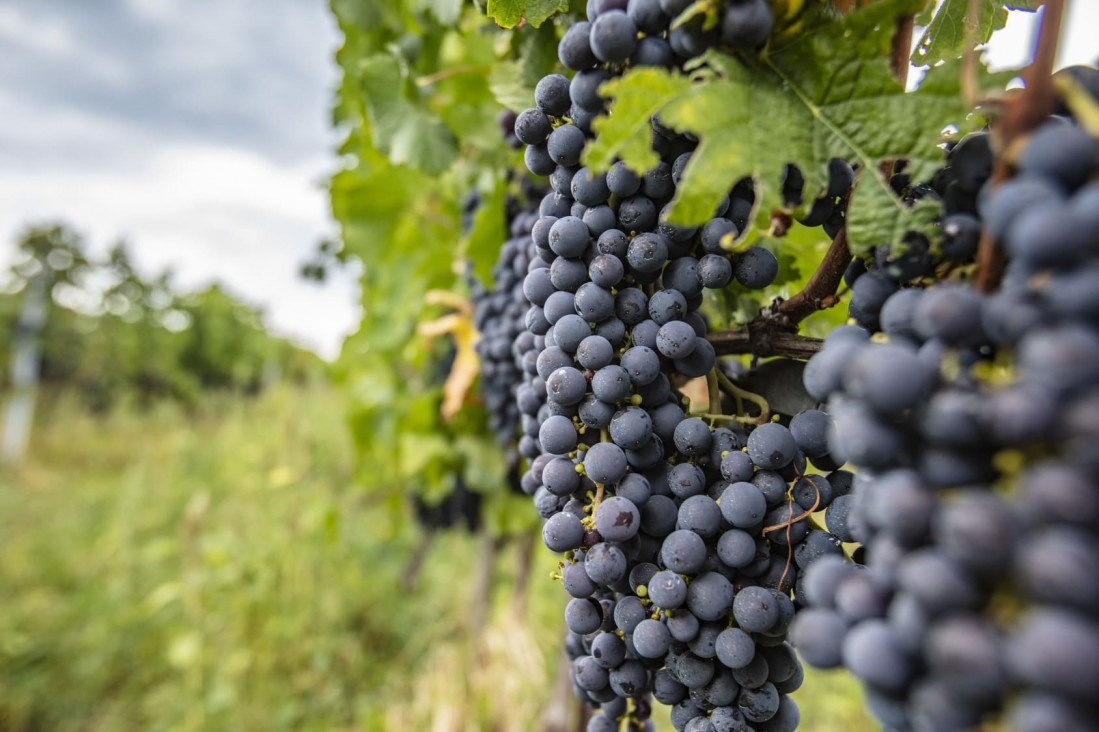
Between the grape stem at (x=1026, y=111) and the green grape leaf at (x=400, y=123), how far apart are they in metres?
1.08

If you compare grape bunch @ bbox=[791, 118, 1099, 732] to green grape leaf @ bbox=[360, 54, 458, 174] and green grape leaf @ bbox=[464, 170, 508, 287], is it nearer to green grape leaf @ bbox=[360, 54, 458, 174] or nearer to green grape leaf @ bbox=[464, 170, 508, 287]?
green grape leaf @ bbox=[464, 170, 508, 287]

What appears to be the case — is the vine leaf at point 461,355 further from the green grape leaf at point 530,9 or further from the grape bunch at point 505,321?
the green grape leaf at point 530,9

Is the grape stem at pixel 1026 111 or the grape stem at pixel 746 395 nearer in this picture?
the grape stem at pixel 1026 111

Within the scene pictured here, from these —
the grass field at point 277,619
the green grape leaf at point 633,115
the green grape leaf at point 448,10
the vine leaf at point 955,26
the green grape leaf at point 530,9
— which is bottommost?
the grass field at point 277,619

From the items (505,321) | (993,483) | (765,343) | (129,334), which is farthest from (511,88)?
(129,334)

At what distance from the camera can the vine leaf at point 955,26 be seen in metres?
0.68

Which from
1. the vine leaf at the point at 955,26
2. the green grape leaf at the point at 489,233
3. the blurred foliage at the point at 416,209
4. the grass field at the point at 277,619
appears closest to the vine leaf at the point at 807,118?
the vine leaf at the point at 955,26

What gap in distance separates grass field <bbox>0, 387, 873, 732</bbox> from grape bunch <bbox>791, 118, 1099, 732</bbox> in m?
1.70

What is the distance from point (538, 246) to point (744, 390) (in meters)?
0.32

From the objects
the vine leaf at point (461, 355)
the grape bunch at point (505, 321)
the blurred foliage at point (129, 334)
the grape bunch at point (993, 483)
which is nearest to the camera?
the grape bunch at point (993, 483)

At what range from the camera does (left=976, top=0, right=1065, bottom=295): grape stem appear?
1.22 ft

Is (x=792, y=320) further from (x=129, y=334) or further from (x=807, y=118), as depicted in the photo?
(x=129, y=334)

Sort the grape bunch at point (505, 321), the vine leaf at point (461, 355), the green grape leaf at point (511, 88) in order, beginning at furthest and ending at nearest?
the vine leaf at point (461, 355)
the grape bunch at point (505, 321)
the green grape leaf at point (511, 88)

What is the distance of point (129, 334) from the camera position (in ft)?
40.9
